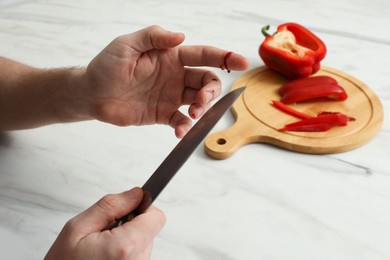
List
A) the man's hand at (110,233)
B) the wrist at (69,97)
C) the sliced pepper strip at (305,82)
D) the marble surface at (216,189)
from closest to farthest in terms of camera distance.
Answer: the man's hand at (110,233) < the marble surface at (216,189) < the wrist at (69,97) < the sliced pepper strip at (305,82)

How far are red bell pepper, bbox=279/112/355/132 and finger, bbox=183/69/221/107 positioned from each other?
268mm

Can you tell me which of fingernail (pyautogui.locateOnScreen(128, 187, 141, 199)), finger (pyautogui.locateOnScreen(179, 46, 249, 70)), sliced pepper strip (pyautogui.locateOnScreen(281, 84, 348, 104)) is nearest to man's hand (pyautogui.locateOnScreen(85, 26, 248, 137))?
finger (pyautogui.locateOnScreen(179, 46, 249, 70))

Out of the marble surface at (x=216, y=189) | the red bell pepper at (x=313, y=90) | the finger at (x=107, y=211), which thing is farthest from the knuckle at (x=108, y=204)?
the red bell pepper at (x=313, y=90)

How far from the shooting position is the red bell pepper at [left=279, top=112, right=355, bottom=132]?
43.8 inches

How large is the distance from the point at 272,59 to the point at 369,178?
463mm

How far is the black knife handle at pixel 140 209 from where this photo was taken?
677 millimetres

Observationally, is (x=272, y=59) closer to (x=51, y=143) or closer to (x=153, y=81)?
(x=153, y=81)

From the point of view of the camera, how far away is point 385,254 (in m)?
0.84

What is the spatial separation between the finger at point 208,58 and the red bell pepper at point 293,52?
0.43 meters

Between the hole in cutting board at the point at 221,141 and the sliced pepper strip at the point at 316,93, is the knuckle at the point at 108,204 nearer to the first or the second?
the hole in cutting board at the point at 221,141

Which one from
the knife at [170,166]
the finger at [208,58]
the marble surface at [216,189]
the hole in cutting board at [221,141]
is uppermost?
the finger at [208,58]

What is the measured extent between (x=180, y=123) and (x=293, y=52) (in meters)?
0.57

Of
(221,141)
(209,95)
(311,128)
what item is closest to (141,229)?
(209,95)

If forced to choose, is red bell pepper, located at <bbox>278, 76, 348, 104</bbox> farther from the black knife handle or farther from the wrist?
the black knife handle
